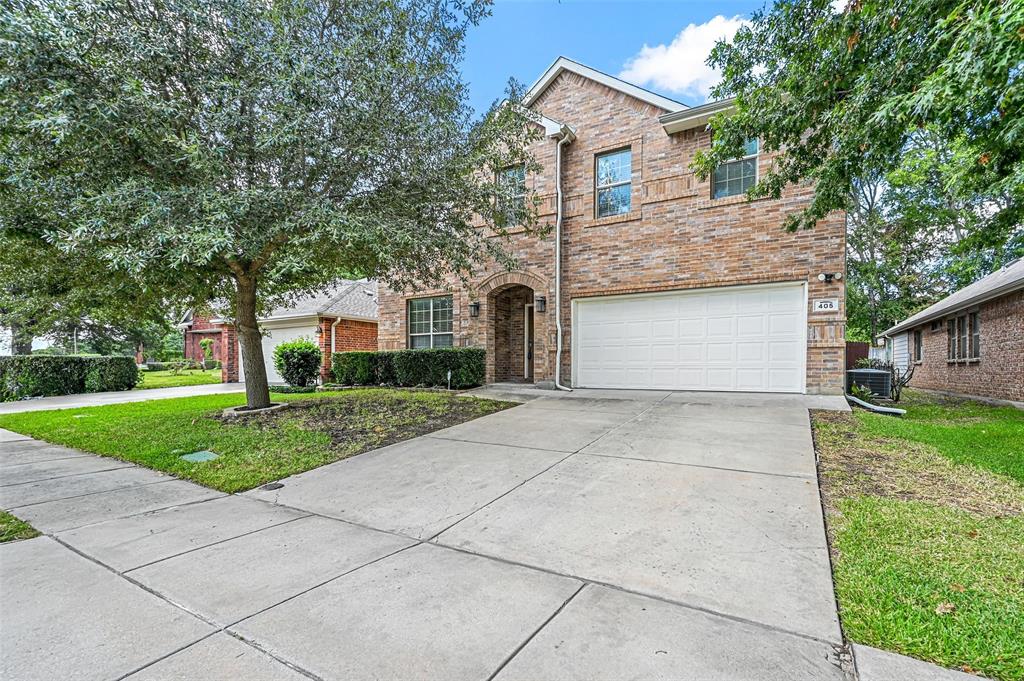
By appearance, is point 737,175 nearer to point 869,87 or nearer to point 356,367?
point 869,87

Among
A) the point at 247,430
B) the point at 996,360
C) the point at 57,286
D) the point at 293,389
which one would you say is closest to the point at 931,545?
the point at 247,430

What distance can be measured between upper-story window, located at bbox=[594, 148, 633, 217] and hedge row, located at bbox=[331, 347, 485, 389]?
452cm

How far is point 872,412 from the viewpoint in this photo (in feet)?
25.9

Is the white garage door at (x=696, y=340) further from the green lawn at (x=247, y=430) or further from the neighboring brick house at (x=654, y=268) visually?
the green lawn at (x=247, y=430)

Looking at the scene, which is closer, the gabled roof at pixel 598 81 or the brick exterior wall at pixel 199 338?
the gabled roof at pixel 598 81

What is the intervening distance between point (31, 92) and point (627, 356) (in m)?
10.00

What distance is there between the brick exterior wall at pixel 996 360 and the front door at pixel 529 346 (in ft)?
34.4

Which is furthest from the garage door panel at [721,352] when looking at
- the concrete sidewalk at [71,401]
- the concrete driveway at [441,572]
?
the concrete sidewalk at [71,401]

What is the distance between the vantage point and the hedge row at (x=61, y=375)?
12.4 m

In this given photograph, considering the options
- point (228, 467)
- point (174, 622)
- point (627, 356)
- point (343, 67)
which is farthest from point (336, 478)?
point (627, 356)

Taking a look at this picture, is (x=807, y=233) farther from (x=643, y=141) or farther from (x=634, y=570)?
(x=634, y=570)

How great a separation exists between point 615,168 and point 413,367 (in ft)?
22.3

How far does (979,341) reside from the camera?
39.4 feet

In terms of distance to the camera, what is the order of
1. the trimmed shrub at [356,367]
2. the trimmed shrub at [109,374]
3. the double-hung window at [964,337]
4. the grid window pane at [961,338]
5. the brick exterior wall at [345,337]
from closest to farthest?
the double-hung window at [964,337] < the trimmed shrub at [356,367] < the grid window pane at [961,338] < the trimmed shrub at [109,374] < the brick exterior wall at [345,337]
